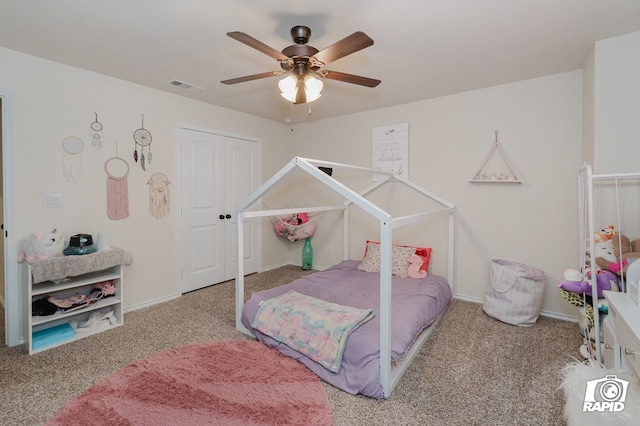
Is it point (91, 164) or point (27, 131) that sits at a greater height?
point (27, 131)

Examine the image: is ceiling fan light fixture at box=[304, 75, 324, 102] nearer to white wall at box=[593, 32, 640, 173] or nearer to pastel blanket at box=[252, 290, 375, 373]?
pastel blanket at box=[252, 290, 375, 373]

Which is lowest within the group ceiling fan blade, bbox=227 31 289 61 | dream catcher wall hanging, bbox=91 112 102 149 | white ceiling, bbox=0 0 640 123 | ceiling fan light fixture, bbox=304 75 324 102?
dream catcher wall hanging, bbox=91 112 102 149

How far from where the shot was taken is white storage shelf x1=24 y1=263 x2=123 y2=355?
2316mm

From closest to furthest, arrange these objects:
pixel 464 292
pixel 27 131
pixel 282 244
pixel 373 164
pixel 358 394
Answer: pixel 358 394 → pixel 27 131 → pixel 464 292 → pixel 373 164 → pixel 282 244

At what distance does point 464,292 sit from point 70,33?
414cm

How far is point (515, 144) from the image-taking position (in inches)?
121

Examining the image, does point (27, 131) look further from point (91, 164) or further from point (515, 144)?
point (515, 144)

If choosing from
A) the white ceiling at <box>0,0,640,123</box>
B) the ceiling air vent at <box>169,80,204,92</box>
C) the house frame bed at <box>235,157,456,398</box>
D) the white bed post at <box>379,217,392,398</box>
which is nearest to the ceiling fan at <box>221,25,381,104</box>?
the white ceiling at <box>0,0,640,123</box>

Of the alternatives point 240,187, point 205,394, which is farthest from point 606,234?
point 240,187

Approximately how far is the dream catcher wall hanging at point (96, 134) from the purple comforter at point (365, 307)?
200 centimetres

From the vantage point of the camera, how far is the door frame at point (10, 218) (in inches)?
93.7

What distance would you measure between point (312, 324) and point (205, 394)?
76 cm

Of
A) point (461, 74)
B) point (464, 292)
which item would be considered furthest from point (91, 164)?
point (464, 292)

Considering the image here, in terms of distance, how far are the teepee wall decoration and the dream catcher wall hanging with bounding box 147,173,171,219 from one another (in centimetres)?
329
